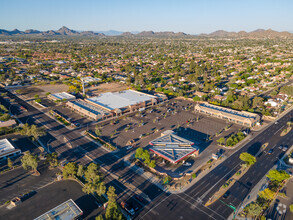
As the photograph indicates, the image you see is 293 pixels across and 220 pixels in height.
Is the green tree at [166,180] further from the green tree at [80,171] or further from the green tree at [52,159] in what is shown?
the green tree at [52,159]

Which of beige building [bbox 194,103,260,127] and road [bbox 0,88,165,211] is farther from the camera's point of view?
beige building [bbox 194,103,260,127]

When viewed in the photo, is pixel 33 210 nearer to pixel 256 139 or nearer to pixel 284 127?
pixel 256 139

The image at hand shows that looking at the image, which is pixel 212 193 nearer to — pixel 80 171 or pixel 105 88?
pixel 80 171

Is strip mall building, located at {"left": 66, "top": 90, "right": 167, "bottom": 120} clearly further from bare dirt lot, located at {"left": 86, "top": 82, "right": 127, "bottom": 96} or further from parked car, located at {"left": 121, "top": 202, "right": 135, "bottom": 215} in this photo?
parked car, located at {"left": 121, "top": 202, "right": 135, "bottom": 215}

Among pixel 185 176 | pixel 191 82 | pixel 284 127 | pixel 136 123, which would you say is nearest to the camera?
pixel 185 176

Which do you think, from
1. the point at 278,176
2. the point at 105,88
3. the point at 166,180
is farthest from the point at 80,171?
the point at 105,88

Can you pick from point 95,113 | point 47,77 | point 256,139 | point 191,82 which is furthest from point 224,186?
point 47,77

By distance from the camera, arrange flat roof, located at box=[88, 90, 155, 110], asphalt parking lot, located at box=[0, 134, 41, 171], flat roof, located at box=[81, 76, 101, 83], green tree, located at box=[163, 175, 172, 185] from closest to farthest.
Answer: green tree, located at box=[163, 175, 172, 185] → asphalt parking lot, located at box=[0, 134, 41, 171] → flat roof, located at box=[88, 90, 155, 110] → flat roof, located at box=[81, 76, 101, 83]

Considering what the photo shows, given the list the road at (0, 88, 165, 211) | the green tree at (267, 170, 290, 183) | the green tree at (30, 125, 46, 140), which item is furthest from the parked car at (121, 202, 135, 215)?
the green tree at (30, 125, 46, 140)
